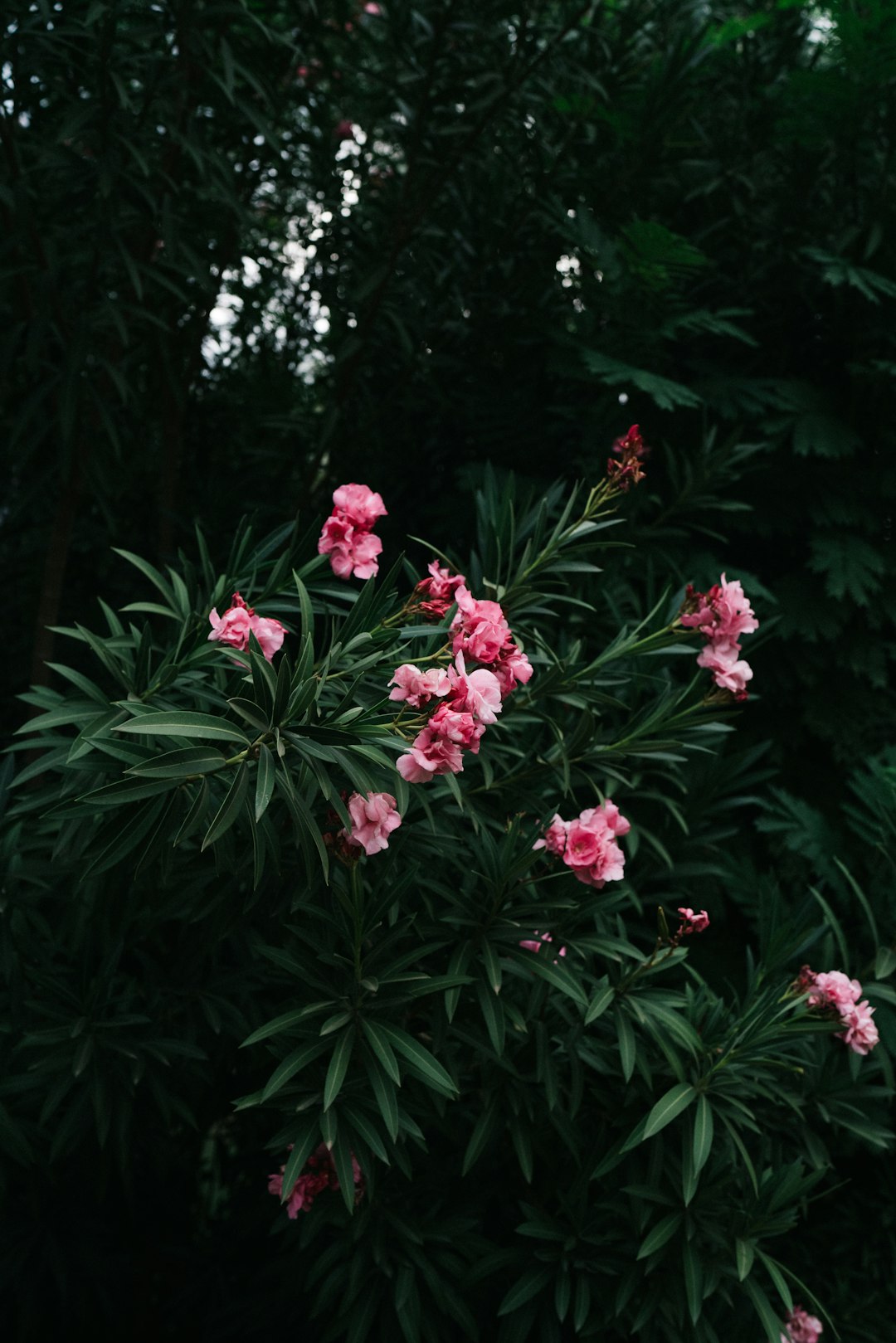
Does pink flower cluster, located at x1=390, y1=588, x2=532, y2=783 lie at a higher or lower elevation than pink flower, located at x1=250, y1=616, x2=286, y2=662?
higher

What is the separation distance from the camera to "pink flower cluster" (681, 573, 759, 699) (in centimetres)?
147

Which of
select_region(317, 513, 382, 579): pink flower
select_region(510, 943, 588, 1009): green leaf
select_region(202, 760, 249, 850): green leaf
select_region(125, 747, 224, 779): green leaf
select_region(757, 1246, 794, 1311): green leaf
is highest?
select_region(317, 513, 382, 579): pink flower

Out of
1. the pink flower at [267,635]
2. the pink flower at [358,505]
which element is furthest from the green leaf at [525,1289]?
the pink flower at [358,505]

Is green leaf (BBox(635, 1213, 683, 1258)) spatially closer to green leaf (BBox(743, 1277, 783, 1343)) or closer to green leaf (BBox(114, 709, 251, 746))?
green leaf (BBox(743, 1277, 783, 1343))

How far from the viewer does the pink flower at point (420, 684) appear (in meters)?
1.12

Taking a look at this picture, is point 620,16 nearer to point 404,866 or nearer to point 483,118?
point 483,118

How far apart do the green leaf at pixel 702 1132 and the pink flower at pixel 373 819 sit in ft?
2.10

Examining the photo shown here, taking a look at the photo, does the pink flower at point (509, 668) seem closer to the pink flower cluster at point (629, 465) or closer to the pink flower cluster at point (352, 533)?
the pink flower cluster at point (352, 533)

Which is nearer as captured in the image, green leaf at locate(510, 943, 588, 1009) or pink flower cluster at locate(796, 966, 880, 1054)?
green leaf at locate(510, 943, 588, 1009)

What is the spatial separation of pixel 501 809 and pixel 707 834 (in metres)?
0.52

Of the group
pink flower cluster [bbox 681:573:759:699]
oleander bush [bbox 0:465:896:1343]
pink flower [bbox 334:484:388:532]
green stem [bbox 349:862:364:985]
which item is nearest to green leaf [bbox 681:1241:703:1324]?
oleander bush [bbox 0:465:896:1343]

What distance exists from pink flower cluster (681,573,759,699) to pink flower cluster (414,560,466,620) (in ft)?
1.17

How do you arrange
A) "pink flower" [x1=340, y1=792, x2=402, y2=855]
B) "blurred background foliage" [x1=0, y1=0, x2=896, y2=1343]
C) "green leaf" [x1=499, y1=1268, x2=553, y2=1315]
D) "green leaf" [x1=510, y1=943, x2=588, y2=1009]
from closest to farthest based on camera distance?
1. "pink flower" [x1=340, y1=792, x2=402, y2=855]
2. "green leaf" [x1=510, y1=943, x2=588, y2=1009]
3. "green leaf" [x1=499, y1=1268, x2=553, y2=1315]
4. "blurred background foliage" [x1=0, y1=0, x2=896, y2=1343]

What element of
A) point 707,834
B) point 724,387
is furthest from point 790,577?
point 707,834
